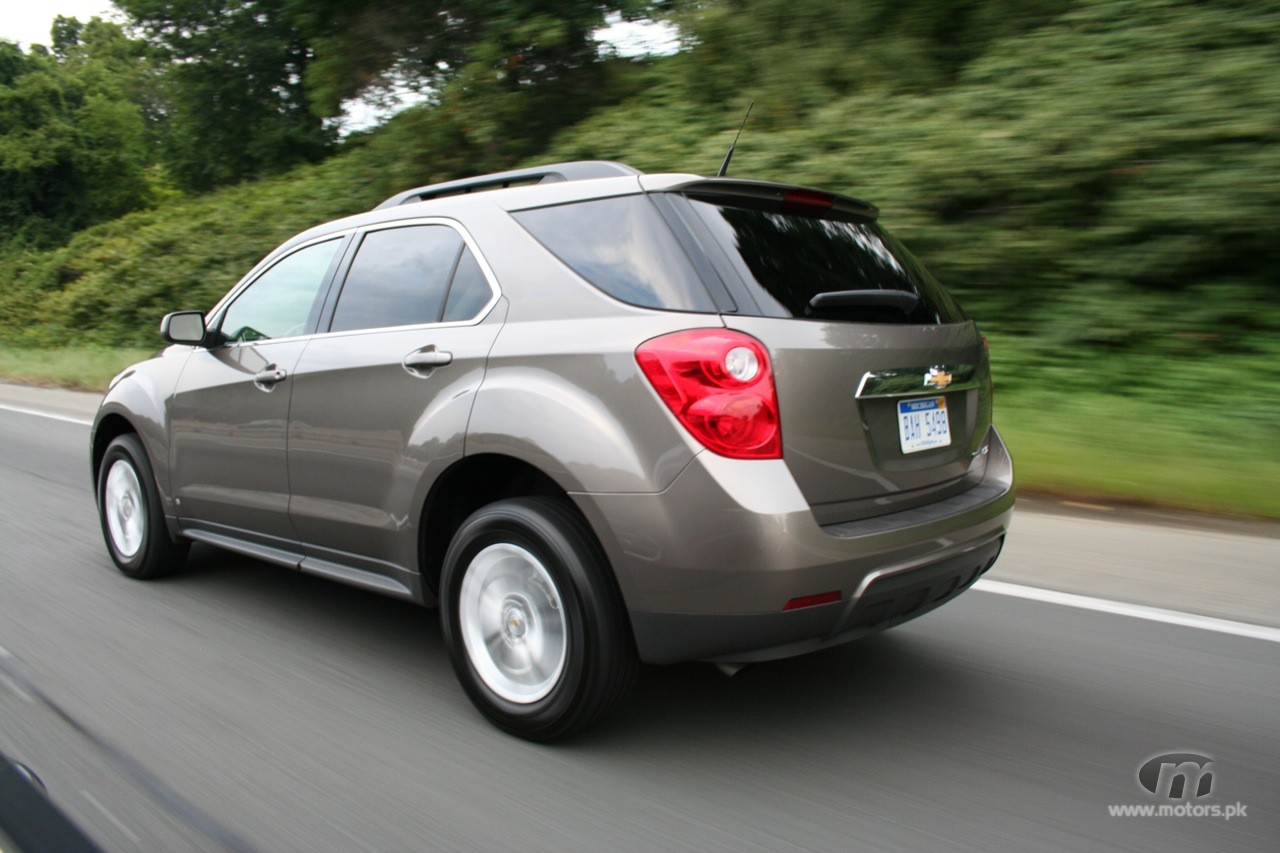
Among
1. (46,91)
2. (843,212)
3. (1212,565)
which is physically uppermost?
(46,91)

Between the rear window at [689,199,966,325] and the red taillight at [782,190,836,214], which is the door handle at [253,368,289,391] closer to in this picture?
the rear window at [689,199,966,325]

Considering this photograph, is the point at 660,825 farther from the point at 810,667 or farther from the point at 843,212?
the point at 843,212

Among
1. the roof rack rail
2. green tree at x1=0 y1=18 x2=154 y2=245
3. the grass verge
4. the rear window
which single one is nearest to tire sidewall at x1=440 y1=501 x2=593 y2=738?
the rear window

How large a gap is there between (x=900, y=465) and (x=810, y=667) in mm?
965

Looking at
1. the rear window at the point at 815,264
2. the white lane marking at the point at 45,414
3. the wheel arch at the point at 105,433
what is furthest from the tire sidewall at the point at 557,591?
the white lane marking at the point at 45,414

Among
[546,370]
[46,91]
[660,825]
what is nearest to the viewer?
[660,825]

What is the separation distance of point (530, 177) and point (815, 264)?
109 centimetres

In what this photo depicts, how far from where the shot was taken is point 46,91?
120 ft

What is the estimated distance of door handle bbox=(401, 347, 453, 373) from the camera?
139 inches

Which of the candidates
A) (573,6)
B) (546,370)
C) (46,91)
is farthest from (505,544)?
(46,91)

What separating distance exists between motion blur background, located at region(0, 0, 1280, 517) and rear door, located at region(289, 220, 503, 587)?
13.3ft

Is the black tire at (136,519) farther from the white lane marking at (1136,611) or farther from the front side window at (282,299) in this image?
the white lane marking at (1136,611)

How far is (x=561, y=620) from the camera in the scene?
126 inches

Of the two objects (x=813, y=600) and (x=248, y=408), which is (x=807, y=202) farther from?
(x=248, y=408)
